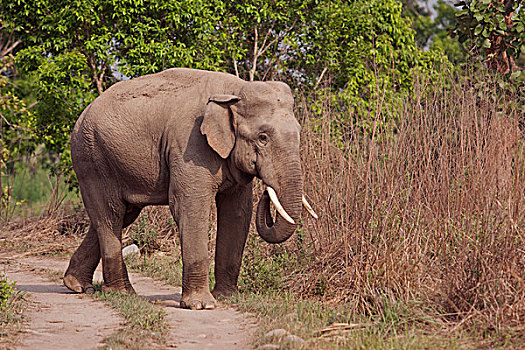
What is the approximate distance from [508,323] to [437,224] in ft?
5.32

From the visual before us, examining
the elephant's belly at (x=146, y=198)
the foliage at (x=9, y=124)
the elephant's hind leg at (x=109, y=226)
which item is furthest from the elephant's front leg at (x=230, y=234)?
the foliage at (x=9, y=124)

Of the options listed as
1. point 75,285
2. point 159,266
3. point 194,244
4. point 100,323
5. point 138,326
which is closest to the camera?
point 138,326

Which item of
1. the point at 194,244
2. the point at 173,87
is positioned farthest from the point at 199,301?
the point at 173,87

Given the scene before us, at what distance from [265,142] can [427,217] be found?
169 centimetres

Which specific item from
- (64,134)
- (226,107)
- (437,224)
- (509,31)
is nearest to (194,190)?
(226,107)

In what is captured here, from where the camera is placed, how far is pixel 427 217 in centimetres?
693

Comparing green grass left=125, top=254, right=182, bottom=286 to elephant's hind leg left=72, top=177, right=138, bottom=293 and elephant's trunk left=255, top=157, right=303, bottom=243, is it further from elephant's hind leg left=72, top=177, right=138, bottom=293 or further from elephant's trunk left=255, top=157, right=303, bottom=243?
elephant's trunk left=255, top=157, right=303, bottom=243

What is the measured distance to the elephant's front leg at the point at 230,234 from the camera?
761cm

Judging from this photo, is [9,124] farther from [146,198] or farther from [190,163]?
[190,163]

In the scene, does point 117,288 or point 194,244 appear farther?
point 117,288

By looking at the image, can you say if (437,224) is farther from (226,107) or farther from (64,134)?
(64,134)

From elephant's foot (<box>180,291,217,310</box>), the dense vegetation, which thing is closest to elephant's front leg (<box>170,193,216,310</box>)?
elephant's foot (<box>180,291,217,310</box>)

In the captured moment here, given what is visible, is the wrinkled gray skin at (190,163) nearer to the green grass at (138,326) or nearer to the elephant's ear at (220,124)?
the elephant's ear at (220,124)

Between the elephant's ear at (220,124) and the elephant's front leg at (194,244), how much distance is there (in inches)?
19.6
